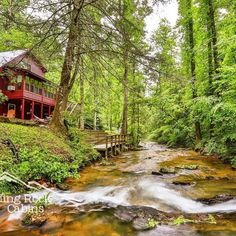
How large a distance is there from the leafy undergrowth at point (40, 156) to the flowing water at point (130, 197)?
554 mm

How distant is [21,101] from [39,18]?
13949mm

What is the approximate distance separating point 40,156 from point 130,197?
349 centimetres

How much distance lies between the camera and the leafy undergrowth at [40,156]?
24.6ft

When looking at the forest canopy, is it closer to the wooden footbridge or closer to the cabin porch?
the wooden footbridge

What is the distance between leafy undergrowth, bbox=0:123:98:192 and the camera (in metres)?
7.51

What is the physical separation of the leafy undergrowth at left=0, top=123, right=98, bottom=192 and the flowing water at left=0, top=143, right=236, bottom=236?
554 millimetres

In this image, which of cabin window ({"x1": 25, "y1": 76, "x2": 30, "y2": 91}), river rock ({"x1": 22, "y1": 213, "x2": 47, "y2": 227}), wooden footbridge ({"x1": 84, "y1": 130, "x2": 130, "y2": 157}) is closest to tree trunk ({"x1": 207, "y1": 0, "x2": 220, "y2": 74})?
wooden footbridge ({"x1": 84, "y1": 130, "x2": 130, "y2": 157})

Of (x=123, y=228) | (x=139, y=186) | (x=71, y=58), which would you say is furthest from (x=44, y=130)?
(x=123, y=228)

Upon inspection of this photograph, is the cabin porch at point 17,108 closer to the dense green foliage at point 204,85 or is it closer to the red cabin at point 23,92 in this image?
the red cabin at point 23,92

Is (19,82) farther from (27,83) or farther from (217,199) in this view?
(217,199)

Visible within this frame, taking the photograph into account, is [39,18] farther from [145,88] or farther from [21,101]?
[21,101]

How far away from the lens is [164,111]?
24.5 metres

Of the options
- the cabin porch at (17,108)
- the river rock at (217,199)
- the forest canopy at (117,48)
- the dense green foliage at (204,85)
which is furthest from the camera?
the cabin porch at (17,108)

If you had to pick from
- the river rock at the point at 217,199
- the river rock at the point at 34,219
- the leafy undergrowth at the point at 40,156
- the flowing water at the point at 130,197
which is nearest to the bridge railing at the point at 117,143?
the leafy undergrowth at the point at 40,156
